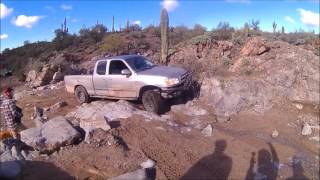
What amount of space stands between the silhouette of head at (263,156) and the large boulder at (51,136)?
464cm

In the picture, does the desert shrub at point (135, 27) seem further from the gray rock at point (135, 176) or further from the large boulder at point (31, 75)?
the gray rock at point (135, 176)

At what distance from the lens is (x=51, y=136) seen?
9.91 metres

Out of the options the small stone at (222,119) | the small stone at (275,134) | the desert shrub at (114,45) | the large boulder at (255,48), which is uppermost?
the desert shrub at (114,45)

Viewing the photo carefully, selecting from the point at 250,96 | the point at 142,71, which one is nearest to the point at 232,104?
the point at 250,96

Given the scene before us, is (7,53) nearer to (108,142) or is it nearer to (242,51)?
(242,51)

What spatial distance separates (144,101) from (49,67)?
12.8 metres

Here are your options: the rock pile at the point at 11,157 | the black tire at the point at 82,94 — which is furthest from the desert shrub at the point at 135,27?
the rock pile at the point at 11,157

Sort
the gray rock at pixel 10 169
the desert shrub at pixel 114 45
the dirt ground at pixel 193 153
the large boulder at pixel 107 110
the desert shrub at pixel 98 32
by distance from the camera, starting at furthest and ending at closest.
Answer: the desert shrub at pixel 98 32
the desert shrub at pixel 114 45
the large boulder at pixel 107 110
the dirt ground at pixel 193 153
the gray rock at pixel 10 169

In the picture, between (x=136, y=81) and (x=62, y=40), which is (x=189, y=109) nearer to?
(x=136, y=81)

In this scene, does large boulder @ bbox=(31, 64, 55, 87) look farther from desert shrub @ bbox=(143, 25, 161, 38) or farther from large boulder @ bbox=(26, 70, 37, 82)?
desert shrub @ bbox=(143, 25, 161, 38)

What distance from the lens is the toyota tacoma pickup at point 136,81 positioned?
11.7m

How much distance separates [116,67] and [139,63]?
2.52 feet

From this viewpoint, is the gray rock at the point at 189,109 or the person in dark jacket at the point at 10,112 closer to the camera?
the person in dark jacket at the point at 10,112

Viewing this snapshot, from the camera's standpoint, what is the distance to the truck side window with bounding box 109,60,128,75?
12555 mm
